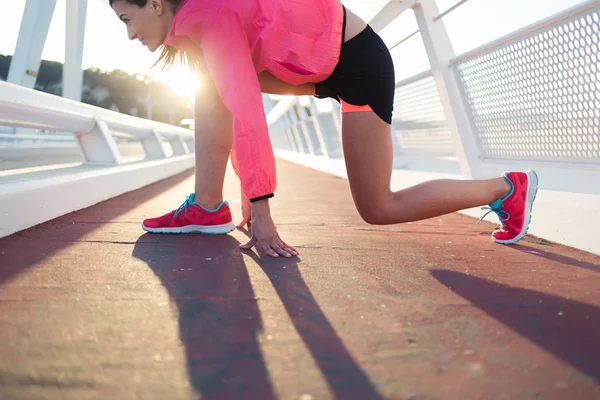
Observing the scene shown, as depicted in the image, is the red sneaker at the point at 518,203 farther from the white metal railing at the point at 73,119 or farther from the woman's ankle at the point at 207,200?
the white metal railing at the point at 73,119

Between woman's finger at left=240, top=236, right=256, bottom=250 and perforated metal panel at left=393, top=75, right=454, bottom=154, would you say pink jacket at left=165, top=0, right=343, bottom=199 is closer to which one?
woman's finger at left=240, top=236, right=256, bottom=250

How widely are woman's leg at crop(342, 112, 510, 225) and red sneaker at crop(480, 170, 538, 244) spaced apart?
0.10 feet

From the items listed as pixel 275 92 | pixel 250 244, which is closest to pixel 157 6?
pixel 275 92

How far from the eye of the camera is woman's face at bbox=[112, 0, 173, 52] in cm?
211

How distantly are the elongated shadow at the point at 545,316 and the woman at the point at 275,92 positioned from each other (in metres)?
0.64

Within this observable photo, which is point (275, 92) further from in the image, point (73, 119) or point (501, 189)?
point (73, 119)

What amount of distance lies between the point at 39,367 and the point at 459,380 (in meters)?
0.78

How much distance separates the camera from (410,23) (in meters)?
4.16

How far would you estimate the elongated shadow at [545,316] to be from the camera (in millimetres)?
1110

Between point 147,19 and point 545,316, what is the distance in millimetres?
1809

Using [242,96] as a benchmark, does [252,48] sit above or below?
above

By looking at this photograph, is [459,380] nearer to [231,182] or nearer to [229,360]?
[229,360]

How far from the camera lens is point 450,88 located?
364cm

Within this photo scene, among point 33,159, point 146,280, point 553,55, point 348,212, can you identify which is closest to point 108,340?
point 146,280
